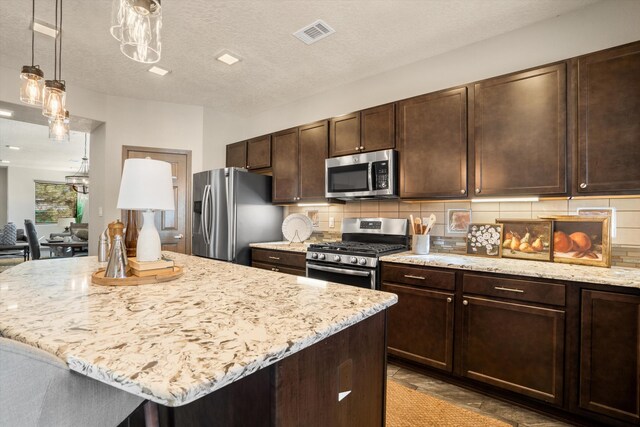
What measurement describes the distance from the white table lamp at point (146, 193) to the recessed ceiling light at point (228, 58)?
6.36ft

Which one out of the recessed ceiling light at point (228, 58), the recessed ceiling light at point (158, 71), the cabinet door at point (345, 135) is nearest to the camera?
the recessed ceiling light at point (228, 58)

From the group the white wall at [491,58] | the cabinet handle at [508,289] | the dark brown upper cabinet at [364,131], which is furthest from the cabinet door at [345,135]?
the cabinet handle at [508,289]

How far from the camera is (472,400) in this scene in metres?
2.04

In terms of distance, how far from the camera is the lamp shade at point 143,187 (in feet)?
4.32

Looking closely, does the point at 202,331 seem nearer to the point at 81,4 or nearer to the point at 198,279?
the point at 198,279

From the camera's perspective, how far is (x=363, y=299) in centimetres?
110

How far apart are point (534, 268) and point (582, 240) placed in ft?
1.39

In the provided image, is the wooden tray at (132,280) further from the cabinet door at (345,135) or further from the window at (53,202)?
the window at (53,202)

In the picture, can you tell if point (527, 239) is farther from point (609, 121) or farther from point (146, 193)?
point (146, 193)

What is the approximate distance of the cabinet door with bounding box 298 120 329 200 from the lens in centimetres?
333

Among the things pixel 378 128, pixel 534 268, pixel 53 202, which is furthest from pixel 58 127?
pixel 53 202

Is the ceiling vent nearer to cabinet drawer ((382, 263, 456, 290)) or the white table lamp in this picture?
the white table lamp

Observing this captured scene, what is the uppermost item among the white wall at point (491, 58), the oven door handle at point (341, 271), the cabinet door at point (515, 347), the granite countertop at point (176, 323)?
the white wall at point (491, 58)

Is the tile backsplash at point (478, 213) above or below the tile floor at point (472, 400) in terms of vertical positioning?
above
